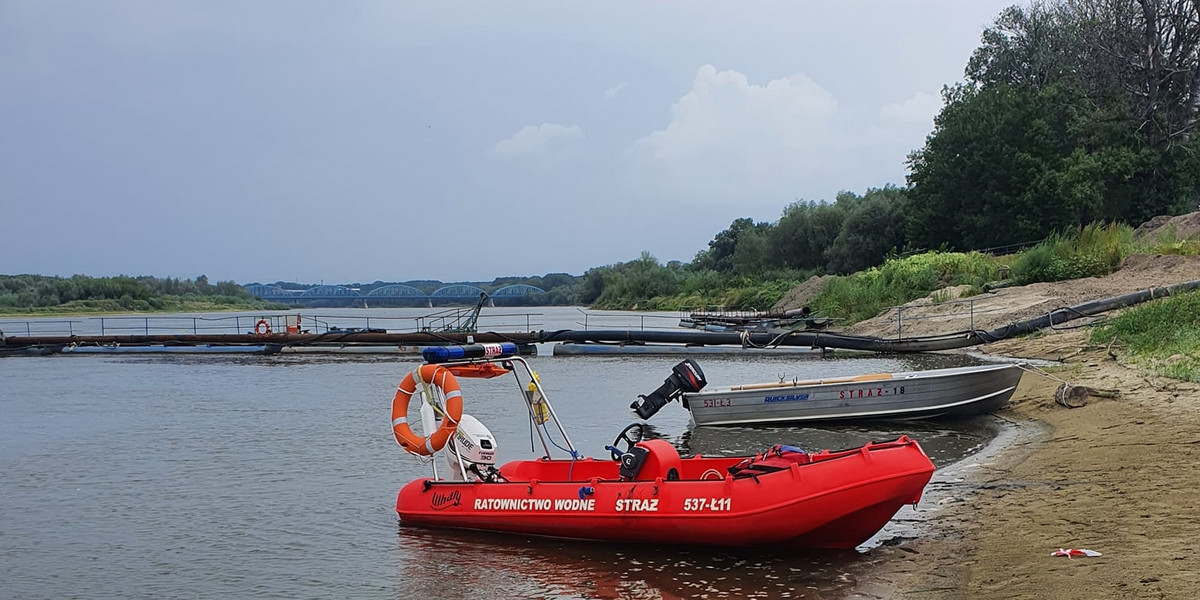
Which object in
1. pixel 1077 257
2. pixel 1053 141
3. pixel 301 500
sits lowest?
pixel 301 500

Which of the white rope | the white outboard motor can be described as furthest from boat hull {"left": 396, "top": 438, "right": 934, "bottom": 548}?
the white rope

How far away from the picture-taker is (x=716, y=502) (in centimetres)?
981

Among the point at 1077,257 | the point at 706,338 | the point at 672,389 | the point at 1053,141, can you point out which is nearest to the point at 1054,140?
the point at 1053,141

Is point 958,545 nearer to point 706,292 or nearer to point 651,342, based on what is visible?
point 651,342

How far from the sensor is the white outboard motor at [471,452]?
1194 centimetres

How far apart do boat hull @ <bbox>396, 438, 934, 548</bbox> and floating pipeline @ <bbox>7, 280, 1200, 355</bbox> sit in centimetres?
1799

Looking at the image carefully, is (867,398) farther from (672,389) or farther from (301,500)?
(301,500)

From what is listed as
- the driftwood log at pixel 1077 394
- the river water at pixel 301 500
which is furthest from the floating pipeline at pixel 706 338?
the driftwood log at pixel 1077 394

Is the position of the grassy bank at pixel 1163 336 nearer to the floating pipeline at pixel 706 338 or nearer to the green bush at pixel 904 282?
the floating pipeline at pixel 706 338

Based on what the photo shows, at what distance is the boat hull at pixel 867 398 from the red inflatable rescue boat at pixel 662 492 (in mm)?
6787

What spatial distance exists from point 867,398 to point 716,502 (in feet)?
28.3

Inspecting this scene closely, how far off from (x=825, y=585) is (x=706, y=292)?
79.7 meters

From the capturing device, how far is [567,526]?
10812mm

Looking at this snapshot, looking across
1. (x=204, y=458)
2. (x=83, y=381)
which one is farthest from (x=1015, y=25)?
(x=204, y=458)
